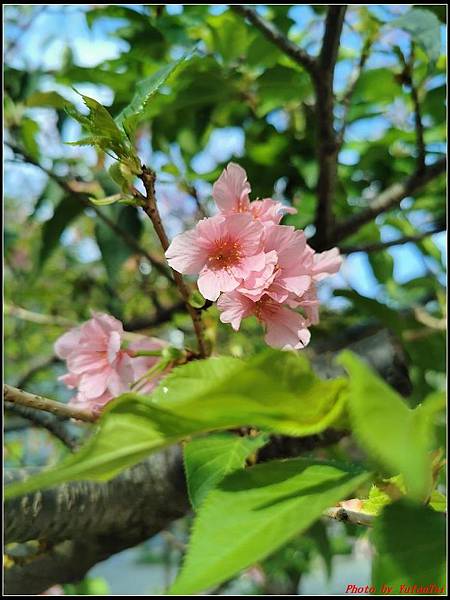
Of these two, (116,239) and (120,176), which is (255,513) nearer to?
(120,176)

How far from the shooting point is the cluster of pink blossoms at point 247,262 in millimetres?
437

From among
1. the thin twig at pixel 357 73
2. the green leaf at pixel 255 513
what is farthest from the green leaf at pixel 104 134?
the thin twig at pixel 357 73

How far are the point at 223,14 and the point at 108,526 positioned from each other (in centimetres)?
67

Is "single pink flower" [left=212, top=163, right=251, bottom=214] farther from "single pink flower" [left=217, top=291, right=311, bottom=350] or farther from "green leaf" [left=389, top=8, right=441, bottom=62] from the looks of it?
"green leaf" [left=389, top=8, right=441, bottom=62]

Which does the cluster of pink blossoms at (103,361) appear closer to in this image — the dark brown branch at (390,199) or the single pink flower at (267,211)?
the single pink flower at (267,211)

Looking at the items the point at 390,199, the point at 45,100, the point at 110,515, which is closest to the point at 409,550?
the point at 110,515

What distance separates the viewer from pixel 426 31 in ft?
2.17

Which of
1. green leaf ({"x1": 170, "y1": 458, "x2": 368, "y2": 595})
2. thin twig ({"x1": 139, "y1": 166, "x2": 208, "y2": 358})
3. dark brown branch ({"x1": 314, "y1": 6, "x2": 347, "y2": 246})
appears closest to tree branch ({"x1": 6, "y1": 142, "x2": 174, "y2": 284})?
dark brown branch ({"x1": 314, "y1": 6, "x2": 347, "y2": 246})

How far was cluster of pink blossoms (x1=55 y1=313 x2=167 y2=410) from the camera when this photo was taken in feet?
1.64

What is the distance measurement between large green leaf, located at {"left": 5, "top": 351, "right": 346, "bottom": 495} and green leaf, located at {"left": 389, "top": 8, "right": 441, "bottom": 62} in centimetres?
50

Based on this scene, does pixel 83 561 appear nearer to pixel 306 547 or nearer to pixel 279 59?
pixel 279 59

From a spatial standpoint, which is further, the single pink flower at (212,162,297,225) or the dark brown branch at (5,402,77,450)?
the dark brown branch at (5,402,77,450)

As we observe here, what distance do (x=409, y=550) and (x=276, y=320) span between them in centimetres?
24

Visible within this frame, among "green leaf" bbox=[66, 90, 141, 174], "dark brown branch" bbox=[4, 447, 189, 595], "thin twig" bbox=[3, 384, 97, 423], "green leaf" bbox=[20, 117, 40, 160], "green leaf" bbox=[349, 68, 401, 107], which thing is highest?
"green leaf" bbox=[349, 68, 401, 107]
